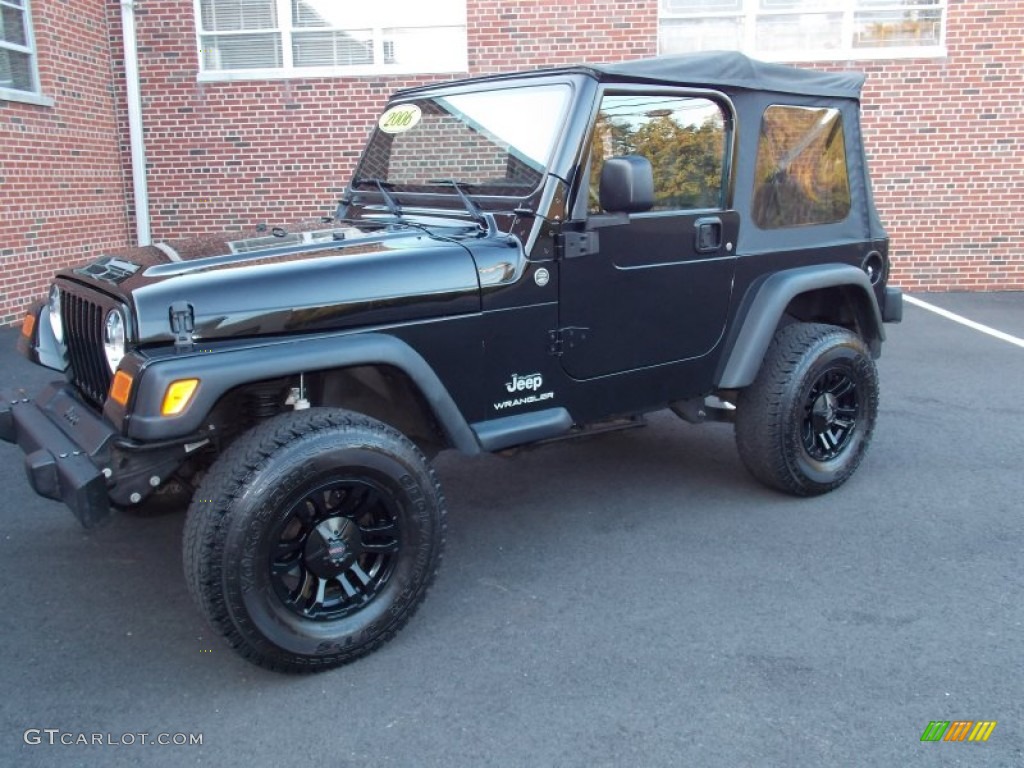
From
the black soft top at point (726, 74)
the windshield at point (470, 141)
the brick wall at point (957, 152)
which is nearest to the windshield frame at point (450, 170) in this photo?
the windshield at point (470, 141)

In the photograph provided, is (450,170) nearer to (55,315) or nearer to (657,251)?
(657,251)

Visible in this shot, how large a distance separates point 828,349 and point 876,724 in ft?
6.64

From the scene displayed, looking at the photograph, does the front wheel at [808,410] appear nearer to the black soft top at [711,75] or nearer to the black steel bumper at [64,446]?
the black soft top at [711,75]

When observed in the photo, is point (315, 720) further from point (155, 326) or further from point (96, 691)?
point (155, 326)

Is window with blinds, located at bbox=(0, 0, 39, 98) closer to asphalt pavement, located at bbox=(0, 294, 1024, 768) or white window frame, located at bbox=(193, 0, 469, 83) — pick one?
white window frame, located at bbox=(193, 0, 469, 83)

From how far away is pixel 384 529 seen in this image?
9.67ft

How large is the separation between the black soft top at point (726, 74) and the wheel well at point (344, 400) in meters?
1.43

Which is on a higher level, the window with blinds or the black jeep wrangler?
the window with blinds

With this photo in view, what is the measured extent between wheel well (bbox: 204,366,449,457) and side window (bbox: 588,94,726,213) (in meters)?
1.02

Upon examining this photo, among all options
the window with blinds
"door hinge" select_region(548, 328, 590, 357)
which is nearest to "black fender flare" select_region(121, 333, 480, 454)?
"door hinge" select_region(548, 328, 590, 357)

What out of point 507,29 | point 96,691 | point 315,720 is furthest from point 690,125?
point 507,29

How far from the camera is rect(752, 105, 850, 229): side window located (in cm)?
407

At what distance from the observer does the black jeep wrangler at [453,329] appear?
2709 millimetres

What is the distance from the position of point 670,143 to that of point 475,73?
21.7 feet
